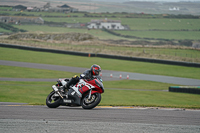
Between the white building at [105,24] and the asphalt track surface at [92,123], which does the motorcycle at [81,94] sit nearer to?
the asphalt track surface at [92,123]

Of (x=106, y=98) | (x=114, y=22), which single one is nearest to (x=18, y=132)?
(x=106, y=98)

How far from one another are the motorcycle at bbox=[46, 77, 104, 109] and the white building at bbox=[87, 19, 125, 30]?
332ft

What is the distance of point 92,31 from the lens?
353 feet

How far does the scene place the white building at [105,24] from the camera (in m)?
114

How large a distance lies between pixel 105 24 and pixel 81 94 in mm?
103330

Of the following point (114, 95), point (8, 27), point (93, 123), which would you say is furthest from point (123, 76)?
Result: point (8, 27)

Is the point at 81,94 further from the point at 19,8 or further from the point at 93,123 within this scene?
the point at 19,8

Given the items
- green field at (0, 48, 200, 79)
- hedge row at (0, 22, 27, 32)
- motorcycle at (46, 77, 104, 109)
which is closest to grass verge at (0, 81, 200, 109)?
motorcycle at (46, 77, 104, 109)

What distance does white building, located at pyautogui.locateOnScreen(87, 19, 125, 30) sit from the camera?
114m

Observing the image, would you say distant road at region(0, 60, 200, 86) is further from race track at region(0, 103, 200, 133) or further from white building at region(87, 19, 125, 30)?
white building at region(87, 19, 125, 30)

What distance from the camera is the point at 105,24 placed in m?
114

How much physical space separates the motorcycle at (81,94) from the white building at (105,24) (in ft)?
332

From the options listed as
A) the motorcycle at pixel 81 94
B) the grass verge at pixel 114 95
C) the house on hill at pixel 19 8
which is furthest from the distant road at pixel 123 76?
the house on hill at pixel 19 8

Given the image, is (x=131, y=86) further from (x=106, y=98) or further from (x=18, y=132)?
(x=18, y=132)
